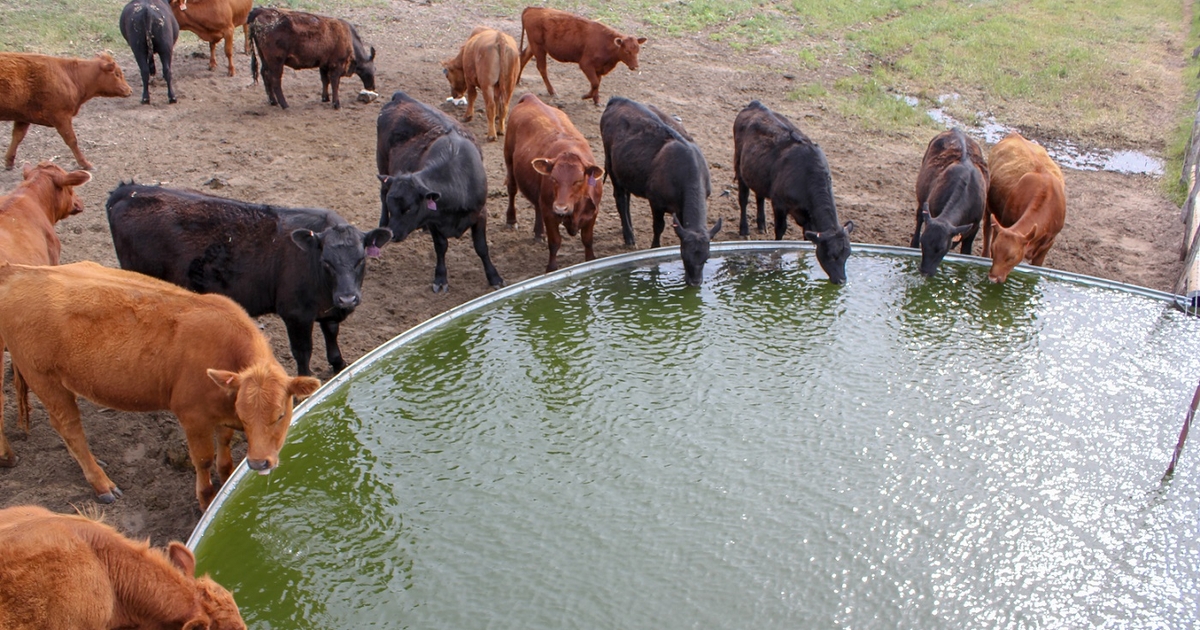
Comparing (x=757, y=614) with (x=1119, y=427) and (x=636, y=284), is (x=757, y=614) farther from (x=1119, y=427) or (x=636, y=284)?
(x=636, y=284)

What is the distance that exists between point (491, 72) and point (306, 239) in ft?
20.1

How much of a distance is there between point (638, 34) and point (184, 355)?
1357 cm

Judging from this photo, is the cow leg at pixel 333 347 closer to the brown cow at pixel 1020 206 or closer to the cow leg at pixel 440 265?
the cow leg at pixel 440 265

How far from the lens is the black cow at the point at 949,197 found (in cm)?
815

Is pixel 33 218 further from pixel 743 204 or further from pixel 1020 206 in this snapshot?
pixel 1020 206

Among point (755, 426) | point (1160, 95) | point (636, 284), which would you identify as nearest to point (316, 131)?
point (636, 284)

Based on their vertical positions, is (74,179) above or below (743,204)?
above

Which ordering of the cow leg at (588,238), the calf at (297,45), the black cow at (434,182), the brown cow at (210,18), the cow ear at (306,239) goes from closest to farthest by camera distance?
the cow ear at (306,239) → the black cow at (434,182) → the cow leg at (588,238) → the calf at (297,45) → the brown cow at (210,18)

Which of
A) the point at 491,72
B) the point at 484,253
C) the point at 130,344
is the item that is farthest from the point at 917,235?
the point at 130,344

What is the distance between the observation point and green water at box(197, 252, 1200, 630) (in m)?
4.81

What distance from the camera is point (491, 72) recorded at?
12.0 metres

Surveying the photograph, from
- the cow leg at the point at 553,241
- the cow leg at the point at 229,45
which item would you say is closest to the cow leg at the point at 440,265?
the cow leg at the point at 553,241

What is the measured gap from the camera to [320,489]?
5582mm

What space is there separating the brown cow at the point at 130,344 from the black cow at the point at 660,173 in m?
4.08
